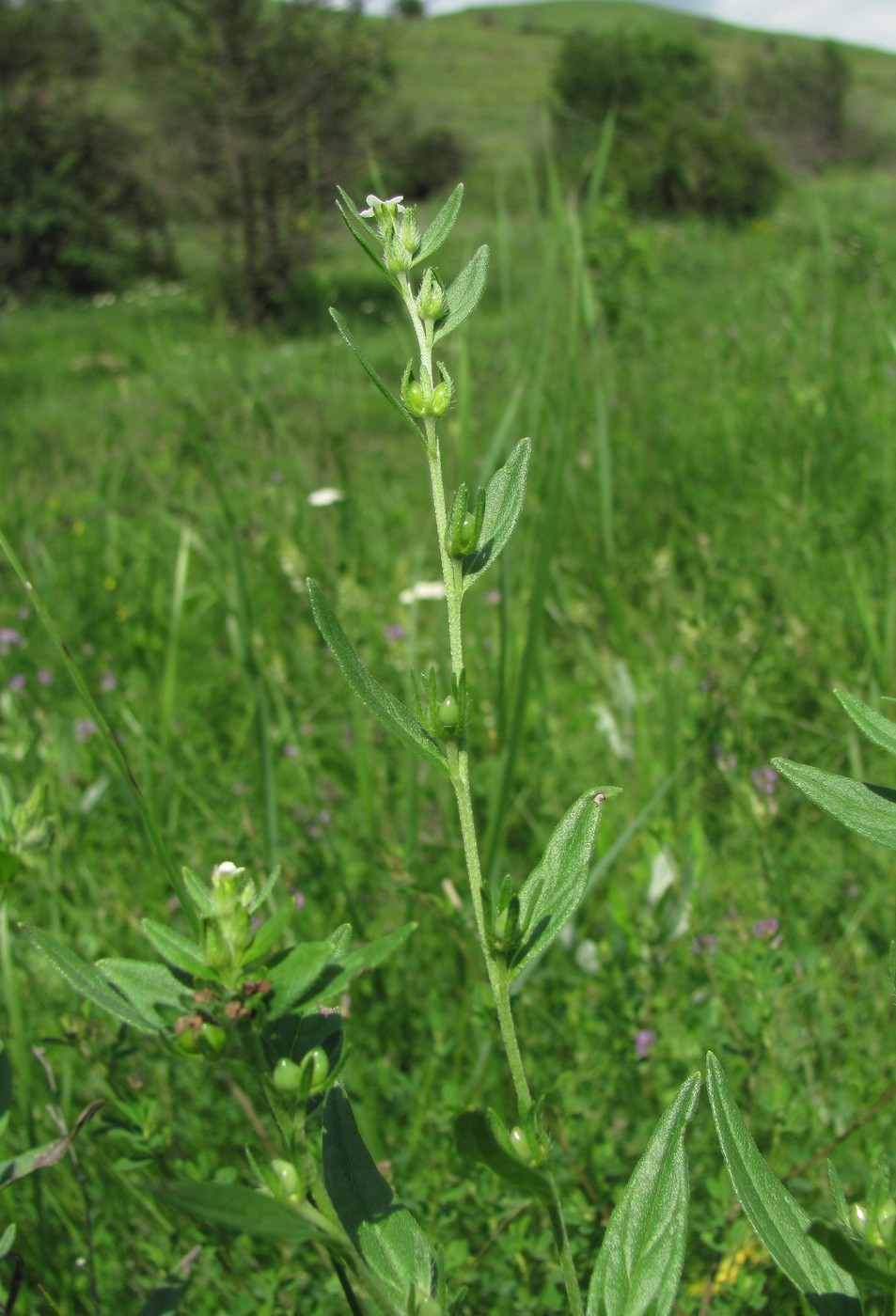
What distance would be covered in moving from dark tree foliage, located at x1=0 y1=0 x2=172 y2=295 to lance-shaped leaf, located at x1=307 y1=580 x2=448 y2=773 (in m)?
9.93

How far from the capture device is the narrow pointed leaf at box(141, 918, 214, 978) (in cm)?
42

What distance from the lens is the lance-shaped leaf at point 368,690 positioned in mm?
426

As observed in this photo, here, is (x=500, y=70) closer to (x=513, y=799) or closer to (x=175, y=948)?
(x=513, y=799)

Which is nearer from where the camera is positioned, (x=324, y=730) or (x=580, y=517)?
(x=580, y=517)

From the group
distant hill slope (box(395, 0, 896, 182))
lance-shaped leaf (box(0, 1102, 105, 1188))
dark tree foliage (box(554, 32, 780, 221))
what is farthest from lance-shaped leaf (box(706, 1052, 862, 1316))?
distant hill slope (box(395, 0, 896, 182))

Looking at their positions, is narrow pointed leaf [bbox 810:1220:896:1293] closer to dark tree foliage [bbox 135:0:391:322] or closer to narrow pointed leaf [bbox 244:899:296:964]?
narrow pointed leaf [bbox 244:899:296:964]

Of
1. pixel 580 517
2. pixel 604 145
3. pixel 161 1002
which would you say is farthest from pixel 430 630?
pixel 161 1002

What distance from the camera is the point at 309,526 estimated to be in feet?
7.39

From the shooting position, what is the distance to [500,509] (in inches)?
19.6

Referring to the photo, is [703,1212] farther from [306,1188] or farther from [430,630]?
[430,630]

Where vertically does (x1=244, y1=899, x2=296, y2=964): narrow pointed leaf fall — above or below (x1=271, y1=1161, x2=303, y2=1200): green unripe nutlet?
above

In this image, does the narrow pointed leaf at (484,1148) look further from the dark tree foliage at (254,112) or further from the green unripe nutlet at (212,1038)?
the dark tree foliage at (254,112)

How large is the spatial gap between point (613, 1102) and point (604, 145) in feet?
3.84

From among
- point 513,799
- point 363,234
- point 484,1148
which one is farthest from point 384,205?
point 513,799
